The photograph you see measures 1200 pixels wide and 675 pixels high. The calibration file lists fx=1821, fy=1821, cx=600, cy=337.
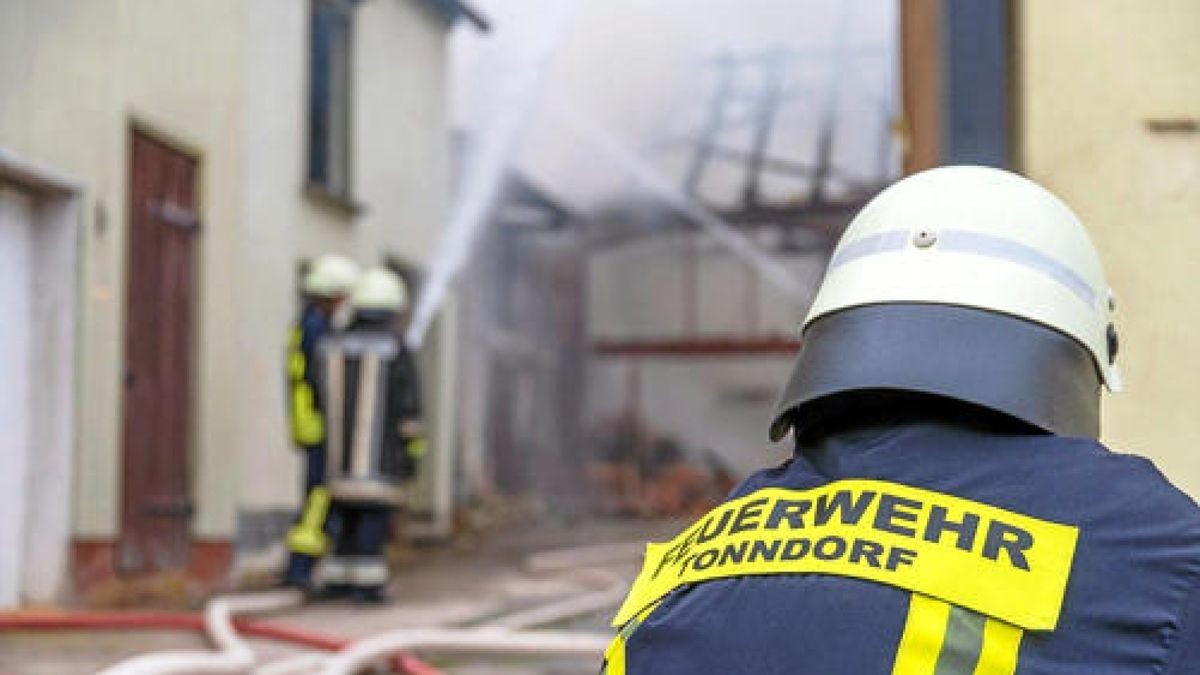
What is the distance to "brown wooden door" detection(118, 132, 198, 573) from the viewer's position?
19.9 ft

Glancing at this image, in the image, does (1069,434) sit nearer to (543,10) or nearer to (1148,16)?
(1148,16)

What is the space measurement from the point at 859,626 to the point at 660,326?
13.4 metres

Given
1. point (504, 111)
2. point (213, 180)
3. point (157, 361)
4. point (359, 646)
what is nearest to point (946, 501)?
point (359, 646)

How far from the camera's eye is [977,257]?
136 centimetres

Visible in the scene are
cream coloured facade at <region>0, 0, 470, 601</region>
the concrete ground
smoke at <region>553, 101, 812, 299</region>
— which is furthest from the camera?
smoke at <region>553, 101, 812, 299</region>

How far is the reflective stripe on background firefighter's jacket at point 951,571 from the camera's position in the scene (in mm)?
1163

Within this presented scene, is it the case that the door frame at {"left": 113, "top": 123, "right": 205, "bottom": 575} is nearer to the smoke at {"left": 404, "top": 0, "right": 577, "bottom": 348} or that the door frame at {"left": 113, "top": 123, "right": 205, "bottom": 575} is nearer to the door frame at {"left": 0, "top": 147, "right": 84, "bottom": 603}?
the door frame at {"left": 0, "top": 147, "right": 84, "bottom": 603}

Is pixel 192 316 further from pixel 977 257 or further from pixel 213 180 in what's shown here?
pixel 977 257

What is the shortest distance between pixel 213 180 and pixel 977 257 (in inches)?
230

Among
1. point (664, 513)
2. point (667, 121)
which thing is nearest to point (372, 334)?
point (664, 513)

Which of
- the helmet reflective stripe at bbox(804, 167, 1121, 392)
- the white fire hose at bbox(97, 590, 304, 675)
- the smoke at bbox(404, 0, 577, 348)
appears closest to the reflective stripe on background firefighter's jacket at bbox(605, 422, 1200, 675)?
the helmet reflective stripe at bbox(804, 167, 1121, 392)

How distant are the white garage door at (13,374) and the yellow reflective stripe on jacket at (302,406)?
1.12 m

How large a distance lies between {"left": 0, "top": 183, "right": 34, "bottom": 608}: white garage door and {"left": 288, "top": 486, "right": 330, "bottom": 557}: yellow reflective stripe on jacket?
1200 millimetres

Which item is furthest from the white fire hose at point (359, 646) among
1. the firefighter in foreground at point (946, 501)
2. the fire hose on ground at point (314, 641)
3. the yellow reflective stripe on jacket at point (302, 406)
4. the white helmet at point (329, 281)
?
the firefighter in foreground at point (946, 501)
